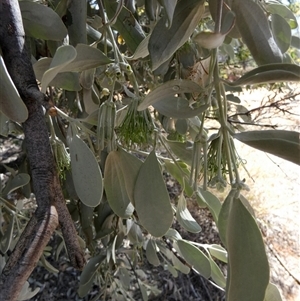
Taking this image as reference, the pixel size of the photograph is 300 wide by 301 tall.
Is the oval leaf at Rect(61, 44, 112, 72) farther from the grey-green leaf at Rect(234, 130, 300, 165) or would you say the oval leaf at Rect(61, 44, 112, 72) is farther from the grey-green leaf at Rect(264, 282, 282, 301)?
the grey-green leaf at Rect(264, 282, 282, 301)

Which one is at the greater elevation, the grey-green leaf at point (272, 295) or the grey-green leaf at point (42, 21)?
the grey-green leaf at point (42, 21)

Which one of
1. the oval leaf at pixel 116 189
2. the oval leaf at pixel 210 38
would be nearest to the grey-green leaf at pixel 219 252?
the oval leaf at pixel 116 189

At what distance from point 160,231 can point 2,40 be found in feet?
0.90

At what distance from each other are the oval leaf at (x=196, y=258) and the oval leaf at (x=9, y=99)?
17.6 inches

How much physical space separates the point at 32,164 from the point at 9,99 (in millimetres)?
118

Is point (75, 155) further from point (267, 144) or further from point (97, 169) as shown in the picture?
point (267, 144)

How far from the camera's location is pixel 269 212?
2203mm

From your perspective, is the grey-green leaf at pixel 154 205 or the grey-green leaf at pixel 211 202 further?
the grey-green leaf at pixel 211 202

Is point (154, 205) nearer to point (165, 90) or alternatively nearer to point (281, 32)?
point (165, 90)

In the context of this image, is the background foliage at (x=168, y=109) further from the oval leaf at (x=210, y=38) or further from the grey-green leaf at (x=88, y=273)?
the grey-green leaf at (x=88, y=273)

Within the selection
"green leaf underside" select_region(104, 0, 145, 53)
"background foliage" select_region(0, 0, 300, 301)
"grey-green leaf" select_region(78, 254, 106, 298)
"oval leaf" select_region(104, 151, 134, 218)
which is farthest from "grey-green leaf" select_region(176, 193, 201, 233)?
"grey-green leaf" select_region(78, 254, 106, 298)

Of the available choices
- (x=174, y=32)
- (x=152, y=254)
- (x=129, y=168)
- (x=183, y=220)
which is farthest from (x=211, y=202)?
(x=152, y=254)

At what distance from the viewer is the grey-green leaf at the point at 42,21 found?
43 cm

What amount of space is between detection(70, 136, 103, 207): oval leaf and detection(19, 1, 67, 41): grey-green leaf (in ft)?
0.46
